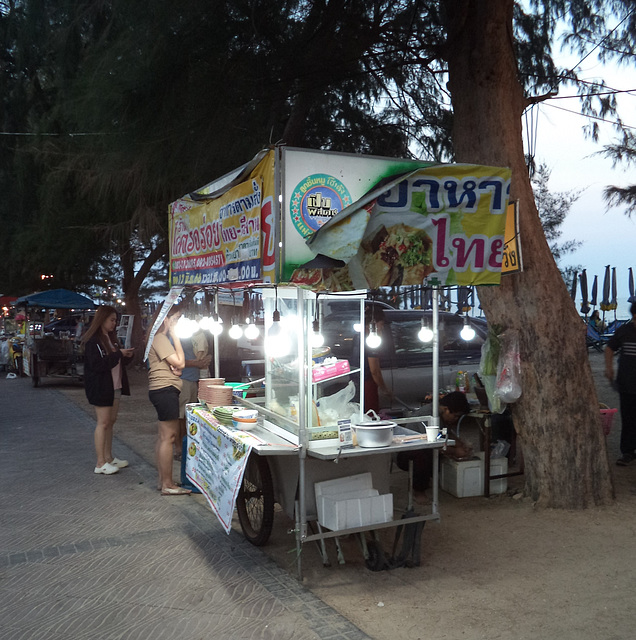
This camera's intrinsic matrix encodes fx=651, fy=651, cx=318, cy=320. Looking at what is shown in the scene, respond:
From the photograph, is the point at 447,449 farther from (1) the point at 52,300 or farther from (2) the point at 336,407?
(1) the point at 52,300

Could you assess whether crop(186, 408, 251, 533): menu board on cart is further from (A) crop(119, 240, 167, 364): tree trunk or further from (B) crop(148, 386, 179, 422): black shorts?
(A) crop(119, 240, 167, 364): tree trunk

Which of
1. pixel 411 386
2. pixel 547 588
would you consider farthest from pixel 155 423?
pixel 547 588

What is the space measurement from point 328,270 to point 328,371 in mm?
1025

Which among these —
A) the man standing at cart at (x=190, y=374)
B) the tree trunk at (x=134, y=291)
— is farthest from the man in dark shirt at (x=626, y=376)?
the tree trunk at (x=134, y=291)

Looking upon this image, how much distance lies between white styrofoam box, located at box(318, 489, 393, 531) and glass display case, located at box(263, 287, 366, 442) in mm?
457

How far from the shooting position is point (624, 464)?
732 centimetres

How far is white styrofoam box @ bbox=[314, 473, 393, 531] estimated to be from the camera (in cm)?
444

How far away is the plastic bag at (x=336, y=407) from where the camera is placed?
192 inches

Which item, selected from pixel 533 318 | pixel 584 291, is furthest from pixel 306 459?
pixel 584 291

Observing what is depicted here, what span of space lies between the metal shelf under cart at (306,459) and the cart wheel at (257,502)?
16 millimetres

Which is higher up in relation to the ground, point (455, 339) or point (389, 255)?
point (389, 255)

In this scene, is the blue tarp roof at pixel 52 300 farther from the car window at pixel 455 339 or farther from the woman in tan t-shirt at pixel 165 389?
the woman in tan t-shirt at pixel 165 389

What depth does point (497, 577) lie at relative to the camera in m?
4.42

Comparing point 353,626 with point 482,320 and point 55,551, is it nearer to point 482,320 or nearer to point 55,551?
point 55,551
